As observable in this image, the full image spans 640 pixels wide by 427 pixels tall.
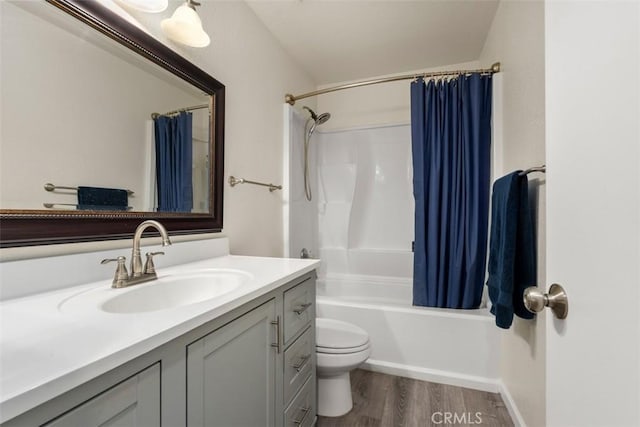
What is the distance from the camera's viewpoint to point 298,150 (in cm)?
244

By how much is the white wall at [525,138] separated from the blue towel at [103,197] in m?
1.67

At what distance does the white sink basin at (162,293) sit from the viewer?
0.75m

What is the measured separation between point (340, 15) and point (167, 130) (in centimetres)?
136

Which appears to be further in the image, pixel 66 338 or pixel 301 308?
pixel 301 308

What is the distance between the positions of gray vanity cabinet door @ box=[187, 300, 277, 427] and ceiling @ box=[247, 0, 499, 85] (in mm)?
1823

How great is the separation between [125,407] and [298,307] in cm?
69

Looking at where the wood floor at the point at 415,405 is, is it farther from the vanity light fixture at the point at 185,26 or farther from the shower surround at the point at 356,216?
the vanity light fixture at the point at 185,26

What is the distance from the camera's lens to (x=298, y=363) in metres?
1.15

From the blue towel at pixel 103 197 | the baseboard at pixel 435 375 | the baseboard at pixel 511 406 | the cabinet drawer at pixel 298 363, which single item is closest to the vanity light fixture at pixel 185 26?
the blue towel at pixel 103 197

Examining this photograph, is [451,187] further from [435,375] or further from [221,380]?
[221,380]

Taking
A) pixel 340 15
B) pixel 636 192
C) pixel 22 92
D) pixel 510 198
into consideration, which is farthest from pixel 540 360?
pixel 340 15

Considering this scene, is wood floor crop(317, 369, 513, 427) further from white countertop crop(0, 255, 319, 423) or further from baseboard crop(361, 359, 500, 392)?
white countertop crop(0, 255, 319, 423)

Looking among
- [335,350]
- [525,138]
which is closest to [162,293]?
[335,350]

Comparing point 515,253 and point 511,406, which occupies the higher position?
point 515,253
